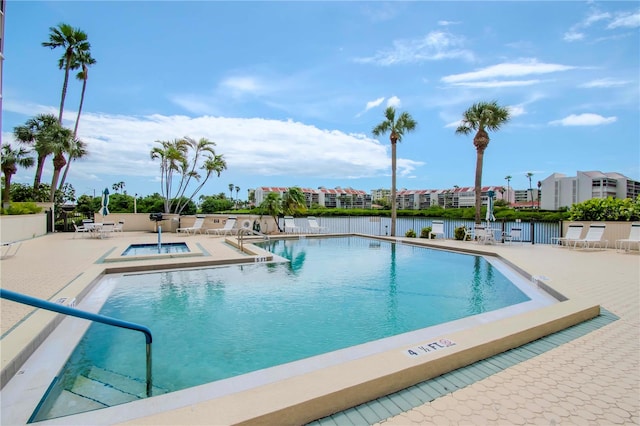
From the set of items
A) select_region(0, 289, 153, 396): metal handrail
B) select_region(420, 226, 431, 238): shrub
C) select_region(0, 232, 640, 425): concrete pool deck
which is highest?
select_region(0, 289, 153, 396): metal handrail

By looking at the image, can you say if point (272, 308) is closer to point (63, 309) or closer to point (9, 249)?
point (63, 309)

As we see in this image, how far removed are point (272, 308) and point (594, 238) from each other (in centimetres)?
1191

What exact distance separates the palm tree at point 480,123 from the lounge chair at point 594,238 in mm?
4364

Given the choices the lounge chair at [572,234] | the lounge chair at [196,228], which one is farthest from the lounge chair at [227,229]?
the lounge chair at [572,234]

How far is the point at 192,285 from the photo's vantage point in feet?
22.0

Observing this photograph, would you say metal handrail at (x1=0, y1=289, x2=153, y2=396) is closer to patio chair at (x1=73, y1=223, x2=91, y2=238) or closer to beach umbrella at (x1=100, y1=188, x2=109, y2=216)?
beach umbrella at (x1=100, y1=188, x2=109, y2=216)

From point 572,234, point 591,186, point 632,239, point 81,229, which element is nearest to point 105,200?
point 81,229

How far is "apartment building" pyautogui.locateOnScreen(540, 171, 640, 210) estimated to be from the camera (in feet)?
156

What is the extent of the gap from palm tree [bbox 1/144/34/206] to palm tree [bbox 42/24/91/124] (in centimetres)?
389

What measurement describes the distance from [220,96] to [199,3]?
5.98m

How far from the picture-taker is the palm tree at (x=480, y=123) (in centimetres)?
1447

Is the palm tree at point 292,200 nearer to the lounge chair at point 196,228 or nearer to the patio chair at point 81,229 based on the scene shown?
the lounge chair at point 196,228

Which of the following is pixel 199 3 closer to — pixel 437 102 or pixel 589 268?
pixel 437 102

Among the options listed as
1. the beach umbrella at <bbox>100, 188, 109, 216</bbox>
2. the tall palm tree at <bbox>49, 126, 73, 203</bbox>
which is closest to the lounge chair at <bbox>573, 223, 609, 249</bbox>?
the beach umbrella at <bbox>100, 188, 109, 216</bbox>
